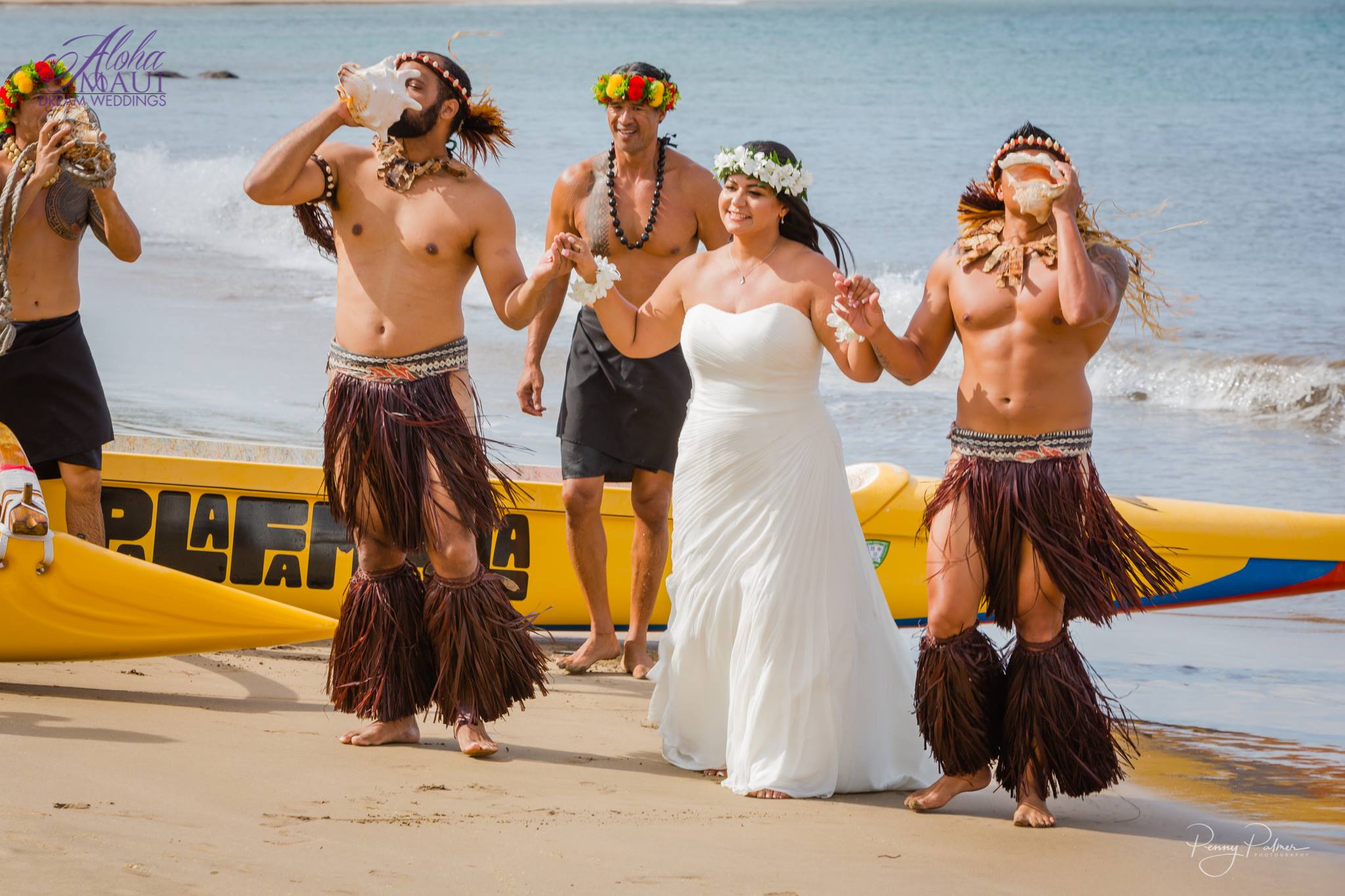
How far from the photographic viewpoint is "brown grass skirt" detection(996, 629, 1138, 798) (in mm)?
4016

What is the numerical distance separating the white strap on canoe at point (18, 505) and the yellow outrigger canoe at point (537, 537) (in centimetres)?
102

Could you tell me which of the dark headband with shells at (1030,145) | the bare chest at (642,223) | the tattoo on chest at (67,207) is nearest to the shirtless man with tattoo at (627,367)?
the bare chest at (642,223)

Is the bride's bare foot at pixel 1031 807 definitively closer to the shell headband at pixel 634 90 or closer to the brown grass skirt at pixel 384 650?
the brown grass skirt at pixel 384 650

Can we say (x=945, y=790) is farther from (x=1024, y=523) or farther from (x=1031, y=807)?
(x=1024, y=523)

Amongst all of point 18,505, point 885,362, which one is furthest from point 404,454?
point 885,362

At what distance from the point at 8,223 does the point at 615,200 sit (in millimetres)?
2039

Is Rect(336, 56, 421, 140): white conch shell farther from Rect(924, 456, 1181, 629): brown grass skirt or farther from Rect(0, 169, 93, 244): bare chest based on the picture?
Rect(924, 456, 1181, 629): brown grass skirt

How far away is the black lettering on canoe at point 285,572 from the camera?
610 cm

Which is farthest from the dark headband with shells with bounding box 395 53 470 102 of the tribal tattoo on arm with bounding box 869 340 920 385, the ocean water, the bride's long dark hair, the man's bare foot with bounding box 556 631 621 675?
the ocean water

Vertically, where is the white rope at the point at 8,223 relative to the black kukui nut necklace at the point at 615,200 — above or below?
below

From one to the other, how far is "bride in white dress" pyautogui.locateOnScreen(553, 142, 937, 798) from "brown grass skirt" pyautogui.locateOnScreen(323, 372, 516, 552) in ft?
1.77

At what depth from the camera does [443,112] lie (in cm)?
454

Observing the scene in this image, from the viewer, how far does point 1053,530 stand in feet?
13.3

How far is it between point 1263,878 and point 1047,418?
122cm
